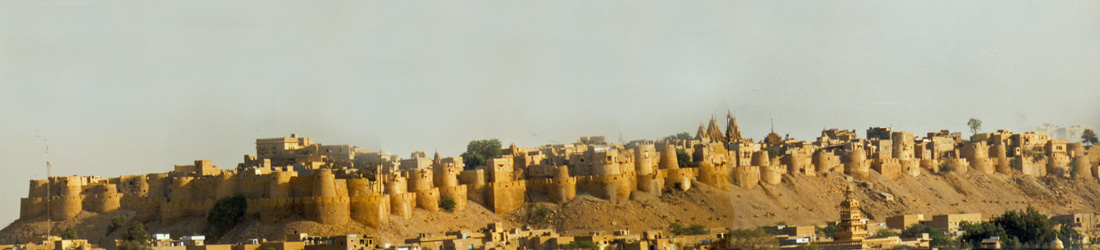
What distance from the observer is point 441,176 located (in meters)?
56.2

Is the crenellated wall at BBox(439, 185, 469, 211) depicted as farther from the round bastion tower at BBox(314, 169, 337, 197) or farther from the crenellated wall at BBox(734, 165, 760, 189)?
the crenellated wall at BBox(734, 165, 760, 189)

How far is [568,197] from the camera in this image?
57406 mm

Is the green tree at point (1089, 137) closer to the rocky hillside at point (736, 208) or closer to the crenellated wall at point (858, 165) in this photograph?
the rocky hillside at point (736, 208)

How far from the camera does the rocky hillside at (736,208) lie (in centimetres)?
5319

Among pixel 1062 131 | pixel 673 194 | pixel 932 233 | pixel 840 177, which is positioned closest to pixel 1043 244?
pixel 932 233

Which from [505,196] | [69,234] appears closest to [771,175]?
[505,196]

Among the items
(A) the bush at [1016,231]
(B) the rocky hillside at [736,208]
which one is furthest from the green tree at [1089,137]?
(A) the bush at [1016,231]

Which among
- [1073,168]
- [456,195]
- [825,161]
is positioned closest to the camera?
[456,195]

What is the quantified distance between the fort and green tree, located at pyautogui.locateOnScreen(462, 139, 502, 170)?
0.52 m

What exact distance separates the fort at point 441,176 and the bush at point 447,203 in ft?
0.30

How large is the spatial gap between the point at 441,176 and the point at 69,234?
358 inches

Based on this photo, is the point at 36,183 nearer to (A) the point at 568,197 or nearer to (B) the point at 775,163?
(A) the point at 568,197

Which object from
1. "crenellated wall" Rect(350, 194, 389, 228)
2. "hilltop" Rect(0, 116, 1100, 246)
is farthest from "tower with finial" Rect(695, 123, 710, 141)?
"crenellated wall" Rect(350, 194, 389, 228)

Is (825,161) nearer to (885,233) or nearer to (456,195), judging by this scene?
(456,195)
